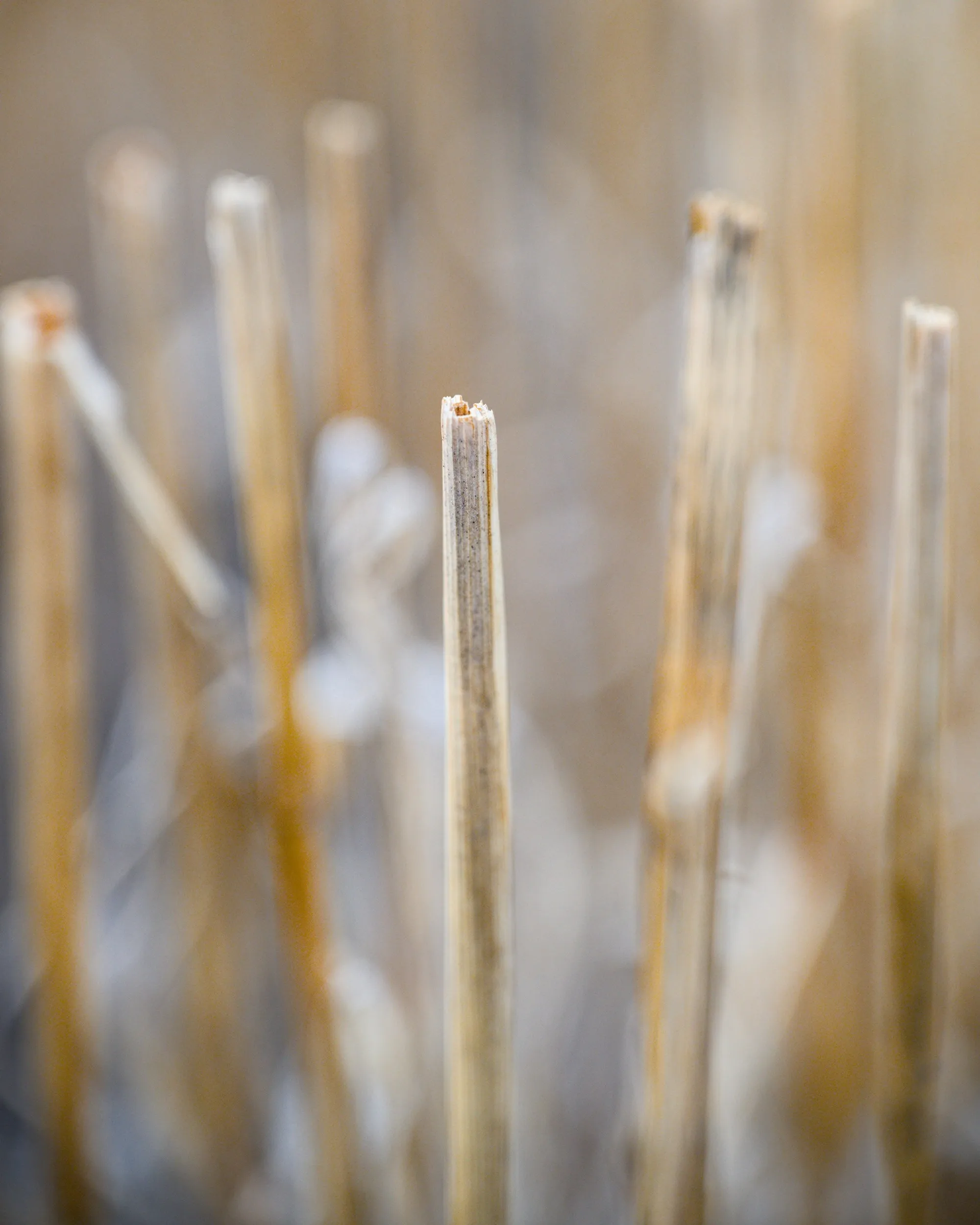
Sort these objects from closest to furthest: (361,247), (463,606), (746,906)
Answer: (463,606) → (361,247) → (746,906)

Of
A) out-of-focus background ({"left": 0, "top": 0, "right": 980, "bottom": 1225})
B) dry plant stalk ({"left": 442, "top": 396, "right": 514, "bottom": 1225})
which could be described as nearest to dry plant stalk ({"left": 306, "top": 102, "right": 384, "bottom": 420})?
out-of-focus background ({"left": 0, "top": 0, "right": 980, "bottom": 1225})

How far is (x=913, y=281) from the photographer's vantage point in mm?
551

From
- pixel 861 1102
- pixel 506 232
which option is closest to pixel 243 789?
pixel 861 1102

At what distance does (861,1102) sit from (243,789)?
31 cm

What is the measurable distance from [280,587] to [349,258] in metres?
0.13

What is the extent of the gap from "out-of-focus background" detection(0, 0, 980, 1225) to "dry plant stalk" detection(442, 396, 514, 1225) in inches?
2.7

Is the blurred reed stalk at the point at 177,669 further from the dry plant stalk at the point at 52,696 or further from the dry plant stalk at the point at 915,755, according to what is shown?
the dry plant stalk at the point at 915,755

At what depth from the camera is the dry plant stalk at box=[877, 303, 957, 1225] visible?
0.89 feet

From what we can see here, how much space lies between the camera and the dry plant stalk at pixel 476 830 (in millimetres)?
225

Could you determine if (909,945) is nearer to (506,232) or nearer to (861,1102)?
(861,1102)

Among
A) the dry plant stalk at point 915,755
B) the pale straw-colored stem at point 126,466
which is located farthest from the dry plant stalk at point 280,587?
the dry plant stalk at point 915,755

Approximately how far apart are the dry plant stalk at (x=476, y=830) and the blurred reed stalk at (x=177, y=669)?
0.66ft

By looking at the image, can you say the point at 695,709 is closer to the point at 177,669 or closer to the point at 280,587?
the point at 280,587

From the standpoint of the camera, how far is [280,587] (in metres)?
0.32
